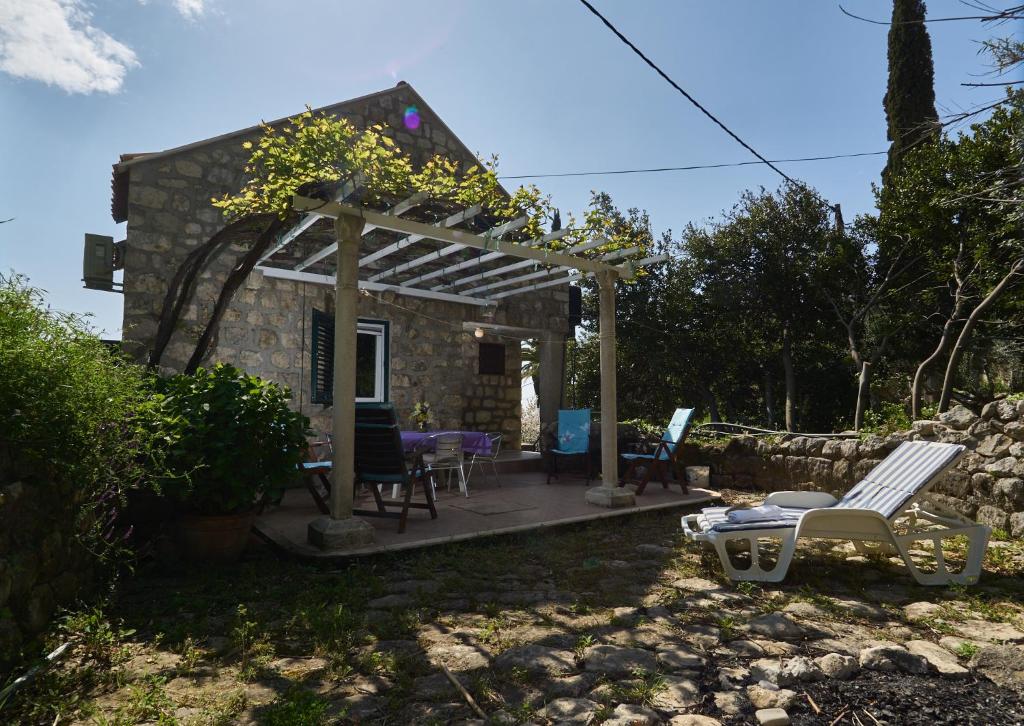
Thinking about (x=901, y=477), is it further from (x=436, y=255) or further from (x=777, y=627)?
(x=436, y=255)

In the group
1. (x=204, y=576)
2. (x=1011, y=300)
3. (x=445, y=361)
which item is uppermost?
(x=1011, y=300)

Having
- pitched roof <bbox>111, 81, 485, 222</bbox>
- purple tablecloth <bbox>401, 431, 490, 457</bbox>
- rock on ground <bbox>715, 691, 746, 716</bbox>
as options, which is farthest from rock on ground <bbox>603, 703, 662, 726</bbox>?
pitched roof <bbox>111, 81, 485, 222</bbox>

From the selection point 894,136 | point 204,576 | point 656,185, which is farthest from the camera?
point 894,136

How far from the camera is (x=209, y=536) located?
3637 mm

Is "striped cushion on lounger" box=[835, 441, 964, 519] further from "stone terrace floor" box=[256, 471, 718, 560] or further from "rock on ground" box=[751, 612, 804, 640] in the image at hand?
"stone terrace floor" box=[256, 471, 718, 560]

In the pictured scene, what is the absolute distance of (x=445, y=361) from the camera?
8.26 metres

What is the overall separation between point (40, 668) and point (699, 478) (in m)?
6.33

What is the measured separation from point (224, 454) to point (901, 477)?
4130mm

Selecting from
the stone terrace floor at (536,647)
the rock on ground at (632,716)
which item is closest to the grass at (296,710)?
the stone terrace floor at (536,647)

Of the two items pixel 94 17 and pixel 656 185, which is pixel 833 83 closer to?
pixel 656 185

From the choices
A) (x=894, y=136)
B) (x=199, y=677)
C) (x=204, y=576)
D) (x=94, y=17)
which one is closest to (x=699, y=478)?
(x=204, y=576)

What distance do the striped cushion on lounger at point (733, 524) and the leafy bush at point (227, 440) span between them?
2624 mm

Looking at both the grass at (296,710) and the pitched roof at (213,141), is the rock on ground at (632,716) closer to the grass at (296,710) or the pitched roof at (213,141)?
the grass at (296,710)

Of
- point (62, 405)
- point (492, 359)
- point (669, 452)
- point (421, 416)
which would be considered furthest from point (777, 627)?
point (492, 359)
